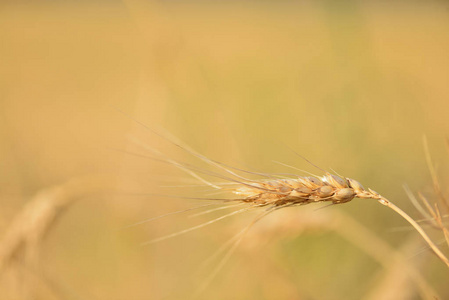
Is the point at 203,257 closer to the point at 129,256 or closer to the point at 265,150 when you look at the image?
the point at 129,256

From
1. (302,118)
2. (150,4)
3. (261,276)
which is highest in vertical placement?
(150,4)

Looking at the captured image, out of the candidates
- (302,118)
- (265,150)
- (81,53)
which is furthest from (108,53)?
(302,118)

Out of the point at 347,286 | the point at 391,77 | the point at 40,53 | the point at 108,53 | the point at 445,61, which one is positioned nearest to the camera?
the point at 347,286

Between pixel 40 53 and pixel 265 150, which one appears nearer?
pixel 265 150

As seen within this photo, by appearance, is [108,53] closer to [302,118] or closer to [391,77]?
[302,118]

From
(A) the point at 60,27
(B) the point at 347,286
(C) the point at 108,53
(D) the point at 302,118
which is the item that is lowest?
(B) the point at 347,286

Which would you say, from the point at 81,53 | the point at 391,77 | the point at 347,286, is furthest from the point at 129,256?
the point at 81,53

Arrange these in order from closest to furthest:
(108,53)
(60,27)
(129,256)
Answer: (129,256)
(108,53)
(60,27)

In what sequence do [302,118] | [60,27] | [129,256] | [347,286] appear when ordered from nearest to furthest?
[347,286]
[129,256]
[302,118]
[60,27]

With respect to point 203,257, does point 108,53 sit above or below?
above
